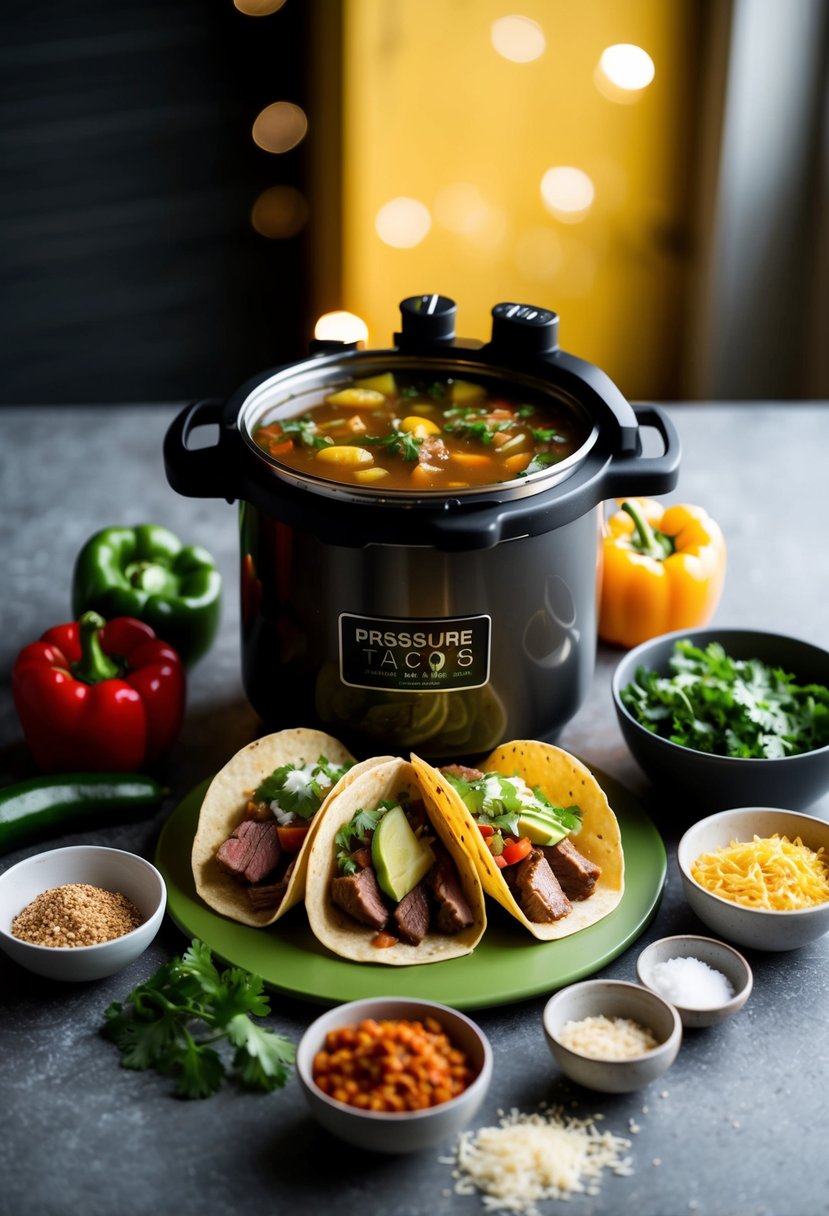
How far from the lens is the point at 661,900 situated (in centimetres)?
213

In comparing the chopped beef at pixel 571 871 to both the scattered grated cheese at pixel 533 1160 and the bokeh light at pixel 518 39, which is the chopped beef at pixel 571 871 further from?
the bokeh light at pixel 518 39

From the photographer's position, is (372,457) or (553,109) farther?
(553,109)

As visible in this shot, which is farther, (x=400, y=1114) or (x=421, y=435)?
(x=421, y=435)

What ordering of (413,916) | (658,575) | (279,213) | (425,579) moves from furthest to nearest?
(279,213)
(658,575)
(425,579)
(413,916)

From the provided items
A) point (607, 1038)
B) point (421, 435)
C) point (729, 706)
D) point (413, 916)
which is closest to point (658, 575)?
point (729, 706)

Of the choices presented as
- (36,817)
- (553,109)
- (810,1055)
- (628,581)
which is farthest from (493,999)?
(553,109)

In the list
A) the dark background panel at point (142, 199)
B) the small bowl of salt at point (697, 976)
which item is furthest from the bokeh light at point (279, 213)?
the small bowl of salt at point (697, 976)

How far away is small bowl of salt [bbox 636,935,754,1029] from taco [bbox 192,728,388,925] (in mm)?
503

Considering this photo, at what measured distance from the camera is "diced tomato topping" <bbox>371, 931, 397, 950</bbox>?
1938 millimetres

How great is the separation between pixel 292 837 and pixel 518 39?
3.69 m

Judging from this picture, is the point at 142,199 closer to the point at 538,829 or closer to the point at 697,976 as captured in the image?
the point at 538,829

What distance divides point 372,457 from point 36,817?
31.5 inches

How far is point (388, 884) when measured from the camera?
194cm

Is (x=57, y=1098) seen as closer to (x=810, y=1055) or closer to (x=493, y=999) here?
(x=493, y=999)
